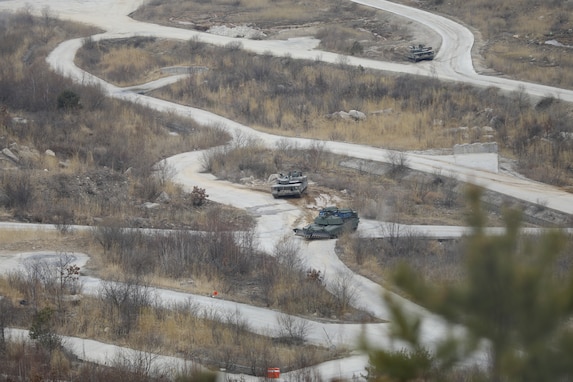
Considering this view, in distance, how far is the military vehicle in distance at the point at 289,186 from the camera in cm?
3794

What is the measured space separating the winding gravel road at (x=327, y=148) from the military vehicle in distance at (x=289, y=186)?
1.57 feet

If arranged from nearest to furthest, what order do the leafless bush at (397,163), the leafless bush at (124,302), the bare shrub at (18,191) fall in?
the leafless bush at (124,302) → the bare shrub at (18,191) → the leafless bush at (397,163)

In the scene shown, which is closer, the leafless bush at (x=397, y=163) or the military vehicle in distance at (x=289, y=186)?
the military vehicle in distance at (x=289, y=186)

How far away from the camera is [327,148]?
151ft

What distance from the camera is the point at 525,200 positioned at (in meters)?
34.9

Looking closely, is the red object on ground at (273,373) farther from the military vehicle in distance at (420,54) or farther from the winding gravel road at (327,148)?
the military vehicle in distance at (420,54)

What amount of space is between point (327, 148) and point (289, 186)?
8.55 m

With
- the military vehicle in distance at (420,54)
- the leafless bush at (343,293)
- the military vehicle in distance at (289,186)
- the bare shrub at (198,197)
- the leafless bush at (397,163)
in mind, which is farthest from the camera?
the military vehicle in distance at (420,54)

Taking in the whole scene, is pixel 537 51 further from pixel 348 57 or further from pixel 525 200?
pixel 525 200

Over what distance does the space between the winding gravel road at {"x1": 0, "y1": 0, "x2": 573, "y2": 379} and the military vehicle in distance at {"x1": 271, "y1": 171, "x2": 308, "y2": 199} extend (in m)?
0.48

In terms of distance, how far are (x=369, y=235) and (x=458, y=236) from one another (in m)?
3.14

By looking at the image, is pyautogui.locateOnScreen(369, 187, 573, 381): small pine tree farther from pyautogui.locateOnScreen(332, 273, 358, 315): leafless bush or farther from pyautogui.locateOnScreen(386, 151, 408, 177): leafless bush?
pyautogui.locateOnScreen(386, 151, 408, 177): leafless bush

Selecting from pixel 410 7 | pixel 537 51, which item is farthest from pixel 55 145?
pixel 410 7

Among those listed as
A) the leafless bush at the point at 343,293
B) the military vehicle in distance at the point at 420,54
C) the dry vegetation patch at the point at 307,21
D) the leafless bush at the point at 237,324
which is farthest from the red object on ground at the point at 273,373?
the dry vegetation patch at the point at 307,21
